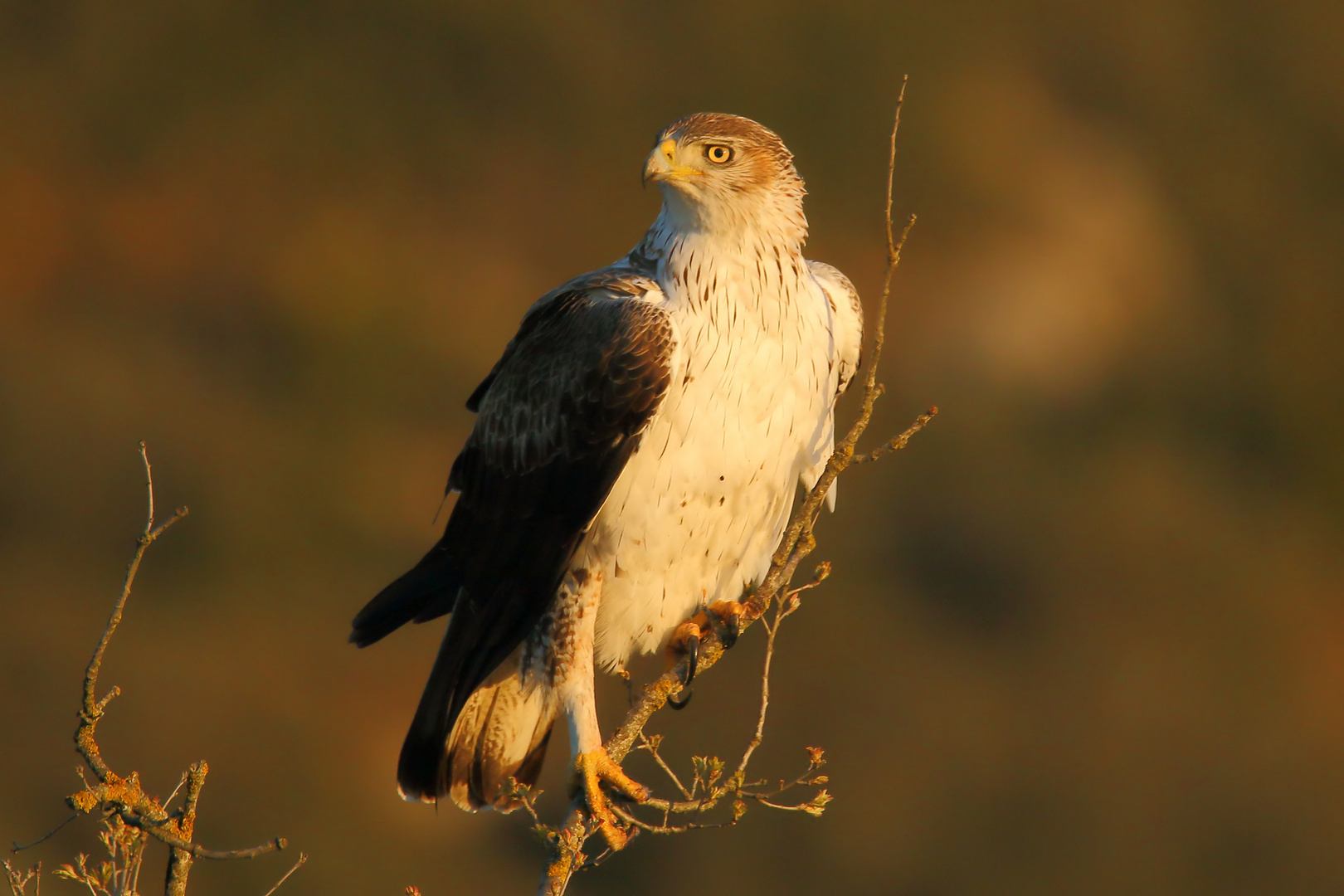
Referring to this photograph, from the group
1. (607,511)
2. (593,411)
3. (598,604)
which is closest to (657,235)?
(593,411)

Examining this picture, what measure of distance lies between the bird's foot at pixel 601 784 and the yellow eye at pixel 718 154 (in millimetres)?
1740

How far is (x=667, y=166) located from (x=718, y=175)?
0.52 feet

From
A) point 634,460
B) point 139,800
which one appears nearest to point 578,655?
point 634,460

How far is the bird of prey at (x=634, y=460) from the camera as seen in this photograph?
353cm

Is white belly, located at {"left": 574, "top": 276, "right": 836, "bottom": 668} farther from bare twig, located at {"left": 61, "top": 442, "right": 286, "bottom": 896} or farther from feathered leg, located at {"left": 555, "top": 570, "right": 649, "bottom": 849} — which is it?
bare twig, located at {"left": 61, "top": 442, "right": 286, "bottom": 896}

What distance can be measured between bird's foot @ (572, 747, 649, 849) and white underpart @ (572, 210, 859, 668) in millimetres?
499

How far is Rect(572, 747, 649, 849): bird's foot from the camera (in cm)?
348

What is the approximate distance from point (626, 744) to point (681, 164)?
1659 millimetres

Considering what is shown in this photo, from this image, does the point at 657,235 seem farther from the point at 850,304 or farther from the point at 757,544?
the point at 757,544

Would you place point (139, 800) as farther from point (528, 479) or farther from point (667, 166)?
point (667, 166)

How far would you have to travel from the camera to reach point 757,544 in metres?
3.94

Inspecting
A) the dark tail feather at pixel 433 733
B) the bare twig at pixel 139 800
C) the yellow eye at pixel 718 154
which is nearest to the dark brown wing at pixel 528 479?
the dark tail feather at pixel 433 733

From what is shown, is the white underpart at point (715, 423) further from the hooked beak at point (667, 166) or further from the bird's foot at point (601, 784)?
the bird's foot at point (601, 784)

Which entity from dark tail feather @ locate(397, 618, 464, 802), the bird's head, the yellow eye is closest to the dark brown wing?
dark tail feather @ locate(397, 618, 464, 802)
